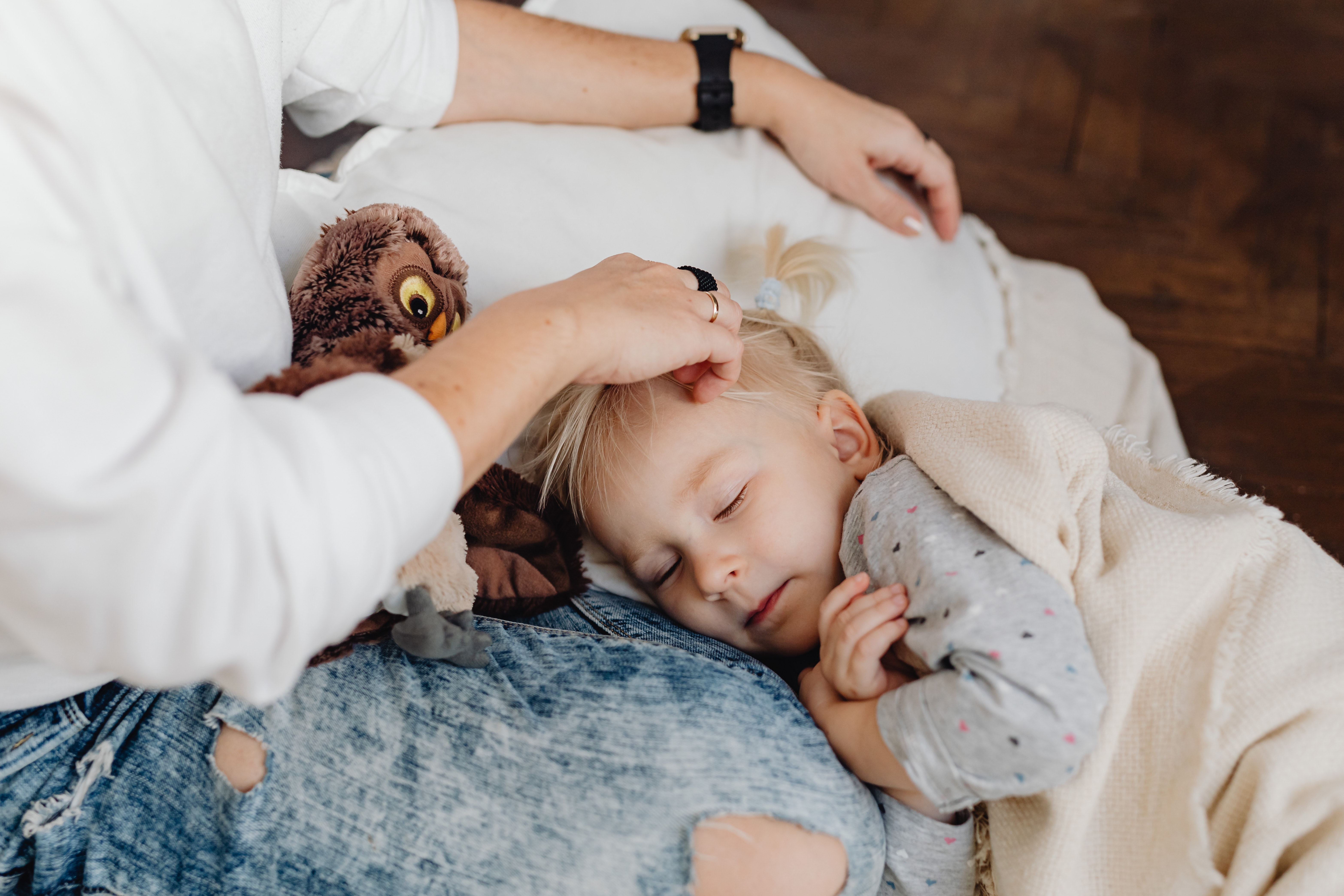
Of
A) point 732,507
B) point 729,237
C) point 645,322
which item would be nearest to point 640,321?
point 645,322

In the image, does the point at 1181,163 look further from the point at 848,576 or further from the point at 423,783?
the point at 423,783

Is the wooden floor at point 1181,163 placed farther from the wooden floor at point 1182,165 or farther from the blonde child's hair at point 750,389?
the blonde child's hair at point 750,389

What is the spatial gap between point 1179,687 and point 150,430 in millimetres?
815

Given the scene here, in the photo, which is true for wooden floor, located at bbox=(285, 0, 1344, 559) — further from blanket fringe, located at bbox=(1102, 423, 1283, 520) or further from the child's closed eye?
the child's closed eye

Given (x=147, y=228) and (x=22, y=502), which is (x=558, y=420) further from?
(x=22, y=502)

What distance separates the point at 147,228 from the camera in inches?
25.4

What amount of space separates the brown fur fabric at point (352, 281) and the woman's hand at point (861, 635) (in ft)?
1.57

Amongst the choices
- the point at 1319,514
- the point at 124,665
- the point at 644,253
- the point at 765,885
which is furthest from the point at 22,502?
the point at 1319,514

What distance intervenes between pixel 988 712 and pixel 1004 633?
67 millimetres

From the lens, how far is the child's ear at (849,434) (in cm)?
106

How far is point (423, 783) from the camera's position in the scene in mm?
793

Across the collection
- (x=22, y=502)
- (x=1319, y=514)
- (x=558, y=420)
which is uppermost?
(x=22, y=502)

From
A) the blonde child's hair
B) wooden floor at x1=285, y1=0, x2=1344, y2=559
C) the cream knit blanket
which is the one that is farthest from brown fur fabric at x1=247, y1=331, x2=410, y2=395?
wooden floor at x1=285, y1=0, x2=1344, y2=559

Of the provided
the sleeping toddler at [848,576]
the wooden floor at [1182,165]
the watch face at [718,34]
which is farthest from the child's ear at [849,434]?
the wooden floor at [1182,165]
